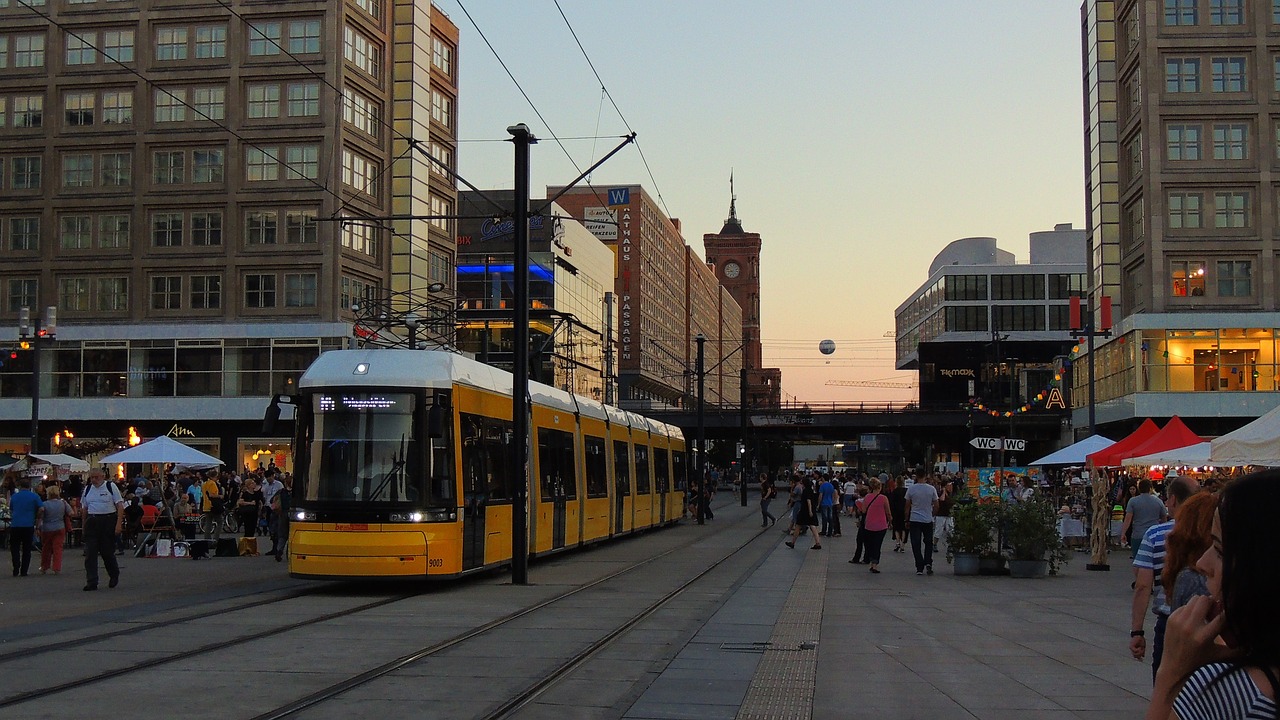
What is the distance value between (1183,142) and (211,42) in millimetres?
41541

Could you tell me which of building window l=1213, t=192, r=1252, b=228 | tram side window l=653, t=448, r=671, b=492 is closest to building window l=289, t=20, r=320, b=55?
tram side window l=653, t=448, r=671, b=492

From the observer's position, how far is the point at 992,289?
113m

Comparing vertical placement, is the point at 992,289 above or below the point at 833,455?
above

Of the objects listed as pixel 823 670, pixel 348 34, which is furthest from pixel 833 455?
pixel 823 670

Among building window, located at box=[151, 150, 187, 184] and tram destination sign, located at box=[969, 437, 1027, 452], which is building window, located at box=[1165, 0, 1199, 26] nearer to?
tram destination sign, located at box=[969, 437, 1027, 452]

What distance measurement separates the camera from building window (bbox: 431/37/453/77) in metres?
67.5

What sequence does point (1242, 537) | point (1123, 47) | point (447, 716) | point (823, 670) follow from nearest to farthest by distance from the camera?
point (1242, 537)
point (447, 716)
point (823, 670)
point (1123, 47)

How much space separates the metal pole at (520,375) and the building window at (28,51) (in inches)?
1815

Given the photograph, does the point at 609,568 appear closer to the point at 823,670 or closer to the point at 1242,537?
the point at 823,670

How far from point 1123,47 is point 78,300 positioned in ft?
158

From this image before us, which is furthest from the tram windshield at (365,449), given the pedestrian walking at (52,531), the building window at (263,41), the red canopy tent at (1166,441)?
the building window at (263,41)

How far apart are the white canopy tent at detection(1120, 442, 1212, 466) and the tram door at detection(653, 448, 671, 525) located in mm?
13625

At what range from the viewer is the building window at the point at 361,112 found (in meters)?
58.5

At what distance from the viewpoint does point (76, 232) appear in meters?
59.2
